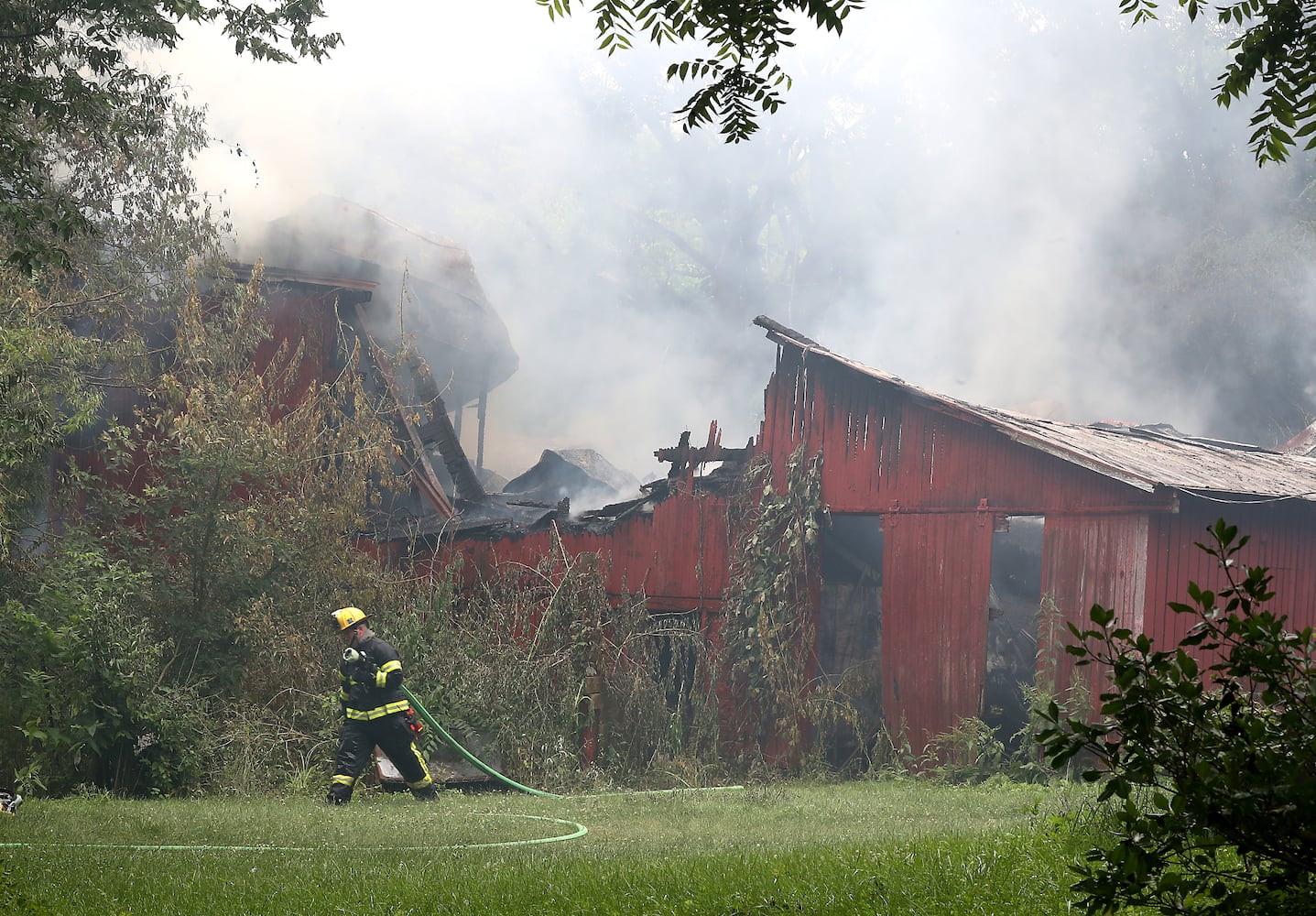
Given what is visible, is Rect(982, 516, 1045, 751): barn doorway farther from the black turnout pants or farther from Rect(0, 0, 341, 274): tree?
Rect(0, 0, 341, 274): tree

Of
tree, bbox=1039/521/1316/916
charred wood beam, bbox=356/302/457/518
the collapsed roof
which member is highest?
the collapsed roof

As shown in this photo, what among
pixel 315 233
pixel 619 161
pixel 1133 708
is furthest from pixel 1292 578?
pixel 619 161

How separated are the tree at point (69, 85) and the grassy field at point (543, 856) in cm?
375

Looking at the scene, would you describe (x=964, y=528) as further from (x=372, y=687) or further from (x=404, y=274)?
(x=404, y=274)

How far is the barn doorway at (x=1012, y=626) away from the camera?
15.3 m

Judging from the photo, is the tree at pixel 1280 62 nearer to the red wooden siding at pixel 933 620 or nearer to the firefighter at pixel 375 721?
the firefighter at pixel 375 721

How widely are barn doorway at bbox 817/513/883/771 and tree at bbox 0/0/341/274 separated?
9202 mm

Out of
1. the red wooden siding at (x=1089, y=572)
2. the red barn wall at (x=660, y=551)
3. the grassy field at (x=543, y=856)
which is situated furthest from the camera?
the red barn wall at (x=660, y=551)

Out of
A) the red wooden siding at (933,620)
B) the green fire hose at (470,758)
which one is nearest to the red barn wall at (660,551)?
the red wooden siding at (933,620)

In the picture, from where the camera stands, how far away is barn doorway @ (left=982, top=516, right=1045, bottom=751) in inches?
602

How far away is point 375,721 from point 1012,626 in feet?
31.2

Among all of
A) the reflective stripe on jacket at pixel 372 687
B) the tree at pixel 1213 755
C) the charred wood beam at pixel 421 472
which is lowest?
the reflective stripe on jacket at pixel 372 687

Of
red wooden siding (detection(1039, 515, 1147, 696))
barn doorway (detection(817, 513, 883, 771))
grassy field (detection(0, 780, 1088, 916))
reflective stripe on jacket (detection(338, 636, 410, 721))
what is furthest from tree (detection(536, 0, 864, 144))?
barn doorway (detection(817, 513, 883, 771))

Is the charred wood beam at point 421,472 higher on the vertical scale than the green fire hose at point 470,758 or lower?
higher
